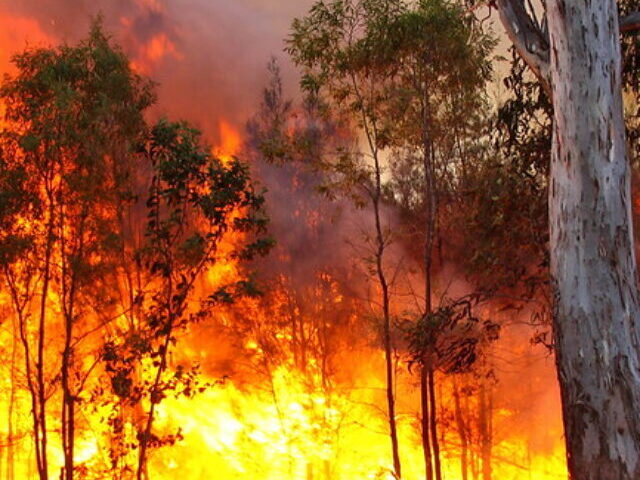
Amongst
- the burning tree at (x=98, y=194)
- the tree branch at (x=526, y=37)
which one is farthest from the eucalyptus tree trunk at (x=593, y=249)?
the burning tree at (x=98, y=194)

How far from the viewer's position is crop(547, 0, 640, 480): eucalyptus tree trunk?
5.04 meters

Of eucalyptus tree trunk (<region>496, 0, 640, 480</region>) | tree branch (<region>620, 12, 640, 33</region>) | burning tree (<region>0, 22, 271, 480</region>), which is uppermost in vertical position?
burning tree (<region>0, 22, 271, 480</region>)

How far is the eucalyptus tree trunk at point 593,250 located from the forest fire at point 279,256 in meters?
0.11

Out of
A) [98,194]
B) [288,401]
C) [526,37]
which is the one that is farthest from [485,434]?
[526,37]

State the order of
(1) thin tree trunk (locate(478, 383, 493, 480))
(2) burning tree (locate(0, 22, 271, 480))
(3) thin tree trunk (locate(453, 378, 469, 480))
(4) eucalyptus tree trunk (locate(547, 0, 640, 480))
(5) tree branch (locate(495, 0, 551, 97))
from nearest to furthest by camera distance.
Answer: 1. (4) eucalyptus tree trunk (locate(547, 0, 640, 480))
2. (5) tree branch (locate(495, 0, 551, 97))
3. (2) burning tree (locate(0, 22, 271, 480))
4. (3) thin tree trunk (locate(453, 378, 469, 480))
5. (1) thin tree trunk (locate(478, 383, 493, 480))

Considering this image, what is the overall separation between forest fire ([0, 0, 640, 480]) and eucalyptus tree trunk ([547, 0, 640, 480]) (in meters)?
0.11

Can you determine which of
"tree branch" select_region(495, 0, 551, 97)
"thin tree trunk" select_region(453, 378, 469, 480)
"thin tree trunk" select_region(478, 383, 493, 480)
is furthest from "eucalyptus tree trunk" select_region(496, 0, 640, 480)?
"thin tree trunk" select_region(478, 383, 493, 480)

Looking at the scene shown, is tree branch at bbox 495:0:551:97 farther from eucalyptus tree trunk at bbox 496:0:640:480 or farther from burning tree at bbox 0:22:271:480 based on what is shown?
burning tree at bbox 0:22:271:480

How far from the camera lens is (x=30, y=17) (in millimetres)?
23328

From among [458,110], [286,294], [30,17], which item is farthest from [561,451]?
[30,17]

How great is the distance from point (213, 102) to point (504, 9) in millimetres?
22137

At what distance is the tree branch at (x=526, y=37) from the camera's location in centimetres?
589

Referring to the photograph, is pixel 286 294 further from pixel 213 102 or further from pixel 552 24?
pixel 552 24

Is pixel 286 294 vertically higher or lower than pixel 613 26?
higher
